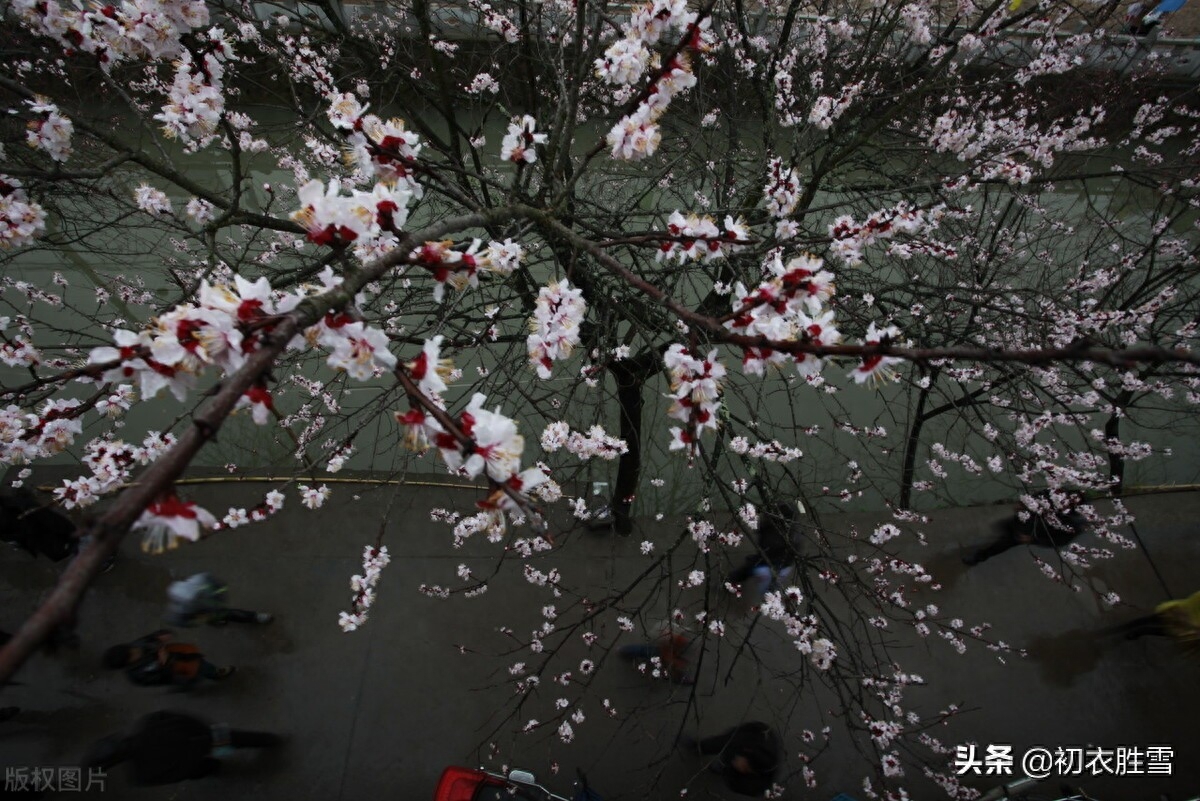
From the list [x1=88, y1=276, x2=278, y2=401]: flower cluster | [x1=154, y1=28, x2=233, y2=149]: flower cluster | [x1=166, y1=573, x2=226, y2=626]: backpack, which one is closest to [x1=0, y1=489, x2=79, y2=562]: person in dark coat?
[x1=166, y1=573, x2=226, y2=626]: backpack

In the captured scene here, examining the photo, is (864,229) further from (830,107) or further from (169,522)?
(830,107)

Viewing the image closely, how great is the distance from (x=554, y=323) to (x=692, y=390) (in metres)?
0.58

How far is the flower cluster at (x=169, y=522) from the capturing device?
3.44ft

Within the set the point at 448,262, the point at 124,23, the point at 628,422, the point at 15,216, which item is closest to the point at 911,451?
the point at 628,422

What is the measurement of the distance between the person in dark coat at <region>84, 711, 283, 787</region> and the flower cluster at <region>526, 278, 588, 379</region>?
3785 mm

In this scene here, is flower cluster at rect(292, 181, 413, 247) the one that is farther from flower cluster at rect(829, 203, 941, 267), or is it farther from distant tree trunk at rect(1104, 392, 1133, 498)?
distant tree trunk at rect(1104, 392, 1133, 498)

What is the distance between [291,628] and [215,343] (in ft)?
14.9

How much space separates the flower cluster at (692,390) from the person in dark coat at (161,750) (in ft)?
13.4

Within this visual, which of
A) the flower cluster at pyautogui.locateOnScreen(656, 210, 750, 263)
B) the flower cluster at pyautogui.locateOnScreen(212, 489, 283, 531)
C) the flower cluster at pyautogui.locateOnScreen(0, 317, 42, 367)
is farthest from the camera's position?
the flower cluster at pyautogui.locateOnScreen(212, 489, 283, 531)

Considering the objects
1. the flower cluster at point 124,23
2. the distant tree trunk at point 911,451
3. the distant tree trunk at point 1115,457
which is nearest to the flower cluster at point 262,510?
the flower cluster at point 124,23

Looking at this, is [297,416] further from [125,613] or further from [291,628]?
[125,613]

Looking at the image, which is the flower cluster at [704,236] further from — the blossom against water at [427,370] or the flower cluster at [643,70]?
the blossom against water at [427,370]

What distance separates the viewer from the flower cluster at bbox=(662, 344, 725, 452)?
1640mm

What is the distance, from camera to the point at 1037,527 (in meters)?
5.01
